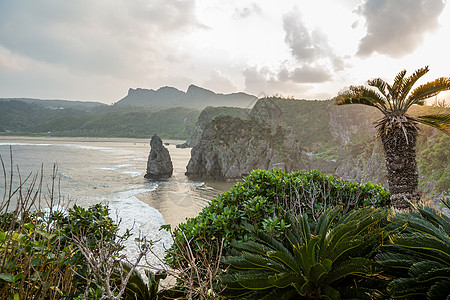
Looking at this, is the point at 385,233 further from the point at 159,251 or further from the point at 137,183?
the point at 137,183

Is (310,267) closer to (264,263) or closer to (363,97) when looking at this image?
(264,263)

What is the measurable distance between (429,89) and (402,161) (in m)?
2.53

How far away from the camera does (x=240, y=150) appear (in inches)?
1906

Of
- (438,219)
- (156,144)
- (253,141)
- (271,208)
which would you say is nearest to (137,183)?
(156,144)

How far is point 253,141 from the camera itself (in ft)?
159

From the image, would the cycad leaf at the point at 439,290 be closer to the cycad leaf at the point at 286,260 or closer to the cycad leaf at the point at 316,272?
the cycad leaf at the point at 316,272

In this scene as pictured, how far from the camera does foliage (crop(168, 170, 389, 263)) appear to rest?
5.00 meters

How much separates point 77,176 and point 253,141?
1220 inches

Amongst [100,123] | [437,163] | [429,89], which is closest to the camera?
[429,89]

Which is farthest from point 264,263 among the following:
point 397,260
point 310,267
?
point 397,260

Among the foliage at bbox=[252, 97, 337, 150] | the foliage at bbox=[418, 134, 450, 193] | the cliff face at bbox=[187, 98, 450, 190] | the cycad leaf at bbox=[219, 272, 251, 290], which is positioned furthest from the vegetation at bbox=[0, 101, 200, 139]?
the cycad leaf at bbox=[219, 272, 251, 290]

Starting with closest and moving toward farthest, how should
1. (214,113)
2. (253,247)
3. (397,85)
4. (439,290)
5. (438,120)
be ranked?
(439,290), (253,247), (438,120), (397,85), (214,113)

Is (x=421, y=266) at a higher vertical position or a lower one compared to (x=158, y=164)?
higher

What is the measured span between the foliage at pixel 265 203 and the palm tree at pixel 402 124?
58.4 inches
